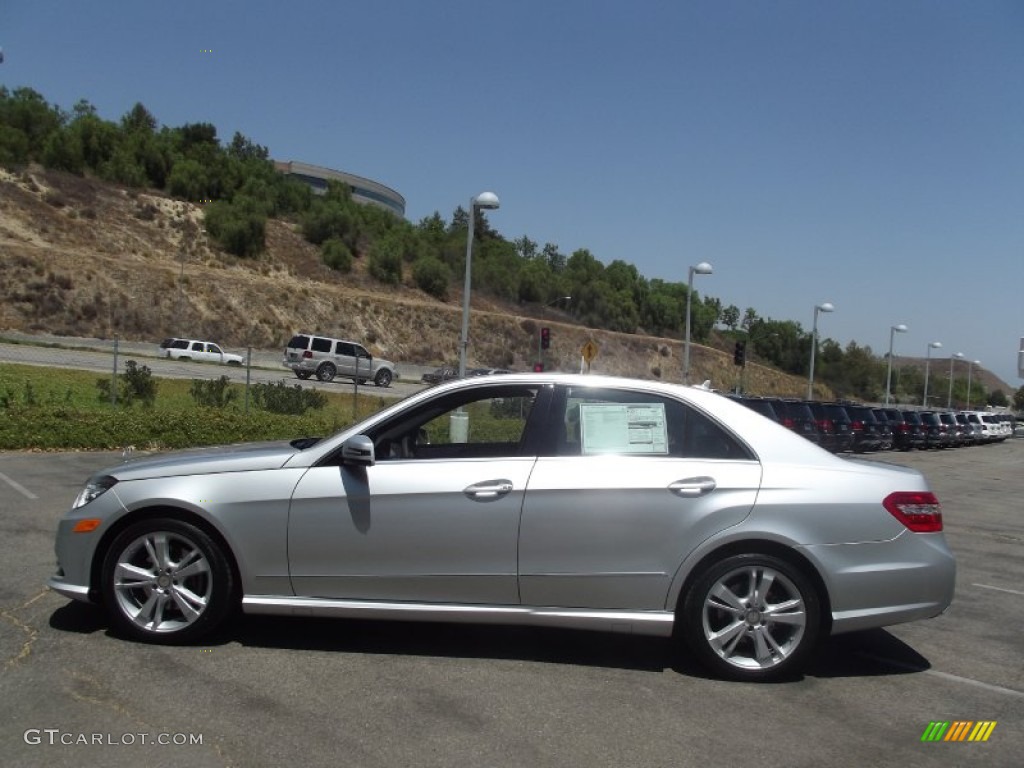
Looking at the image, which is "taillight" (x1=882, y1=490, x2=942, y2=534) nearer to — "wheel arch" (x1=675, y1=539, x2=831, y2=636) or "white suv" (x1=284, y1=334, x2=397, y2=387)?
"wheel arch" (x1=675, y1=539, x2=831, y2=636)

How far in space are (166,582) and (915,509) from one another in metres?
4.13

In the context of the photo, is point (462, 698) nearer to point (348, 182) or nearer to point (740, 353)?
point (740, 353)

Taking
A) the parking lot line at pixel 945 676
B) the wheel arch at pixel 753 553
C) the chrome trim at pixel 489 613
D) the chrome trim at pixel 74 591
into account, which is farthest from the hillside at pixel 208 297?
the chrome trim at pixel 74 591

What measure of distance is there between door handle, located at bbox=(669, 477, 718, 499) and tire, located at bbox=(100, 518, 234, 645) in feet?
8.11

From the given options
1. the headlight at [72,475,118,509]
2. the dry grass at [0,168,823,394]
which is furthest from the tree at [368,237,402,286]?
the headlight at [72,475,118,509]

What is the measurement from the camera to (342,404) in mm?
25516

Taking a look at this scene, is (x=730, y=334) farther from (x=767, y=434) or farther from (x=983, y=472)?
(x=767, y=434)

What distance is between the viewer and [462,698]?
4.74 metres

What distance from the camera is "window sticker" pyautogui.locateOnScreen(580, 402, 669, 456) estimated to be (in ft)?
17.6

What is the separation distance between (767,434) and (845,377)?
8074cm

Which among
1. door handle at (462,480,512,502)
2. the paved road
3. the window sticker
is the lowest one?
door handle at (462,480,512,502)

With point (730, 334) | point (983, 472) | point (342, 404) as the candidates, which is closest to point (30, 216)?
point (342, 404)

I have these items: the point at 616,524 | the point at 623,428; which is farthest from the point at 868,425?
the point at 616,524

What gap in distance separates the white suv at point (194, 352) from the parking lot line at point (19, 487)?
116 feet
